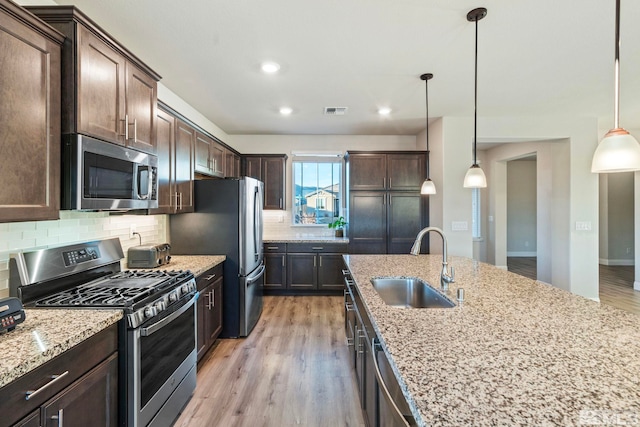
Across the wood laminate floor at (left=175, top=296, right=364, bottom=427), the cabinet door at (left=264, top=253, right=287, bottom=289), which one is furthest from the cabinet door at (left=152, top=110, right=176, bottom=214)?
the cabinet door at (left=264, top=253, right=287, bottom=289)

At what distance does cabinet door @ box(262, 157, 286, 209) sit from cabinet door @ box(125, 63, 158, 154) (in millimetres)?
2669

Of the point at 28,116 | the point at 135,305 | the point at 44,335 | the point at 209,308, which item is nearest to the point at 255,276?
the point at 209,308

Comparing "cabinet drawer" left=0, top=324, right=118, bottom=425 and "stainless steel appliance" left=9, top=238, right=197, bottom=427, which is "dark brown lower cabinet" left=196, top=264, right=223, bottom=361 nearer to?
"stainless steel appliance" left=9, top=238, right=197, bottom=427

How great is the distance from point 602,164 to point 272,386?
251 cm

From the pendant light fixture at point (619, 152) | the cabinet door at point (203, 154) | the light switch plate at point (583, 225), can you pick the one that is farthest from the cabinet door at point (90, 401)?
the light switch plate at point (583, 225)

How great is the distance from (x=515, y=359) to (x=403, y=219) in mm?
3745

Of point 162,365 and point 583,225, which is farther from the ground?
point 583,225

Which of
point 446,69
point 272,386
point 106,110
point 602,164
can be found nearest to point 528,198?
point 446,69

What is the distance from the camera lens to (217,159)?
12.8 ft

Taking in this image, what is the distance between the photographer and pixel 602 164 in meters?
1.36

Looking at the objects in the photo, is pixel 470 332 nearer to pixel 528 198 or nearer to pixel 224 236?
pixel 224 236

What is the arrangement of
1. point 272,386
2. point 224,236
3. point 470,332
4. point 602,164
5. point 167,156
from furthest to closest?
1. point 224,236
2. point 167,156
3. point 272,386
4. point 602,164
5. point 470,332

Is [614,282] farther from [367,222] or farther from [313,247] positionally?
[313,247]

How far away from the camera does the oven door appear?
1.53 m
